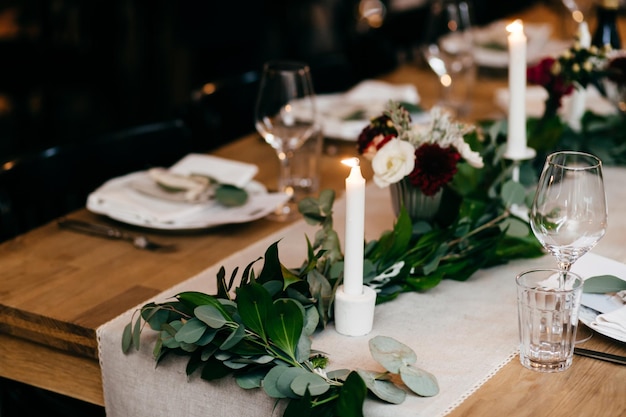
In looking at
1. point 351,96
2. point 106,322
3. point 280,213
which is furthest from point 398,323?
point 351,96

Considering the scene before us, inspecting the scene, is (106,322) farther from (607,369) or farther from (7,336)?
(607,369)

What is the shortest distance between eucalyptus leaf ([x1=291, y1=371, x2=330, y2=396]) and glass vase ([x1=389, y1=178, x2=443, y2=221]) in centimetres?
49

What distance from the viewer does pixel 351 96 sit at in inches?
99.2

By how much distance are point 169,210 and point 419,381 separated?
0.75 meters

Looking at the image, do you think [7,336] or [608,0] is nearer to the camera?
[7,336]

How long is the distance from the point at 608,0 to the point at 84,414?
5.15 ft

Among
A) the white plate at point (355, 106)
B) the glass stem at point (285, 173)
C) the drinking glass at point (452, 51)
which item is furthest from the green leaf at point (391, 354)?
the drinking glass at point (452, 51)

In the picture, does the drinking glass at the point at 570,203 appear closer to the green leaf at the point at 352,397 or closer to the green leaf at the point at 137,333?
the green leaf at the point at 352,397

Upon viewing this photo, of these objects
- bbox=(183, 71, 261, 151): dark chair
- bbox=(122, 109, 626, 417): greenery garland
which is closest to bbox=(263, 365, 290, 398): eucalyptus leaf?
bbox=(122, 109, 626, 417): greenery garland

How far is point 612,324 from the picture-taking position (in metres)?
1.22

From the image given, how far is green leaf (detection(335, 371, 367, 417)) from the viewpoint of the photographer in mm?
1025

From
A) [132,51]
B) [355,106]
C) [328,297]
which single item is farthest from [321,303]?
[132,51]

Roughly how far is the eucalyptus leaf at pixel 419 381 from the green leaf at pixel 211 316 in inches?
8.9

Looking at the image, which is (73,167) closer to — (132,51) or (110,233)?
(110,233)
